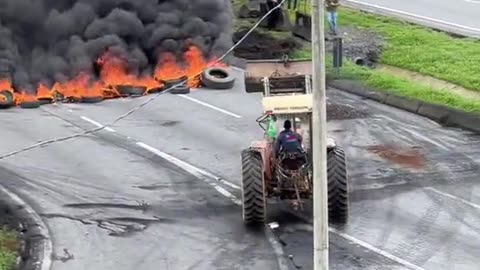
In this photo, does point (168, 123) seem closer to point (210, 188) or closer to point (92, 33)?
point (210, 188)

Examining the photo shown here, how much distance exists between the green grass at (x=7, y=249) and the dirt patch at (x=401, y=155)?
24.8ft

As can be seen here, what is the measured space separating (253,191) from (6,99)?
12.0m

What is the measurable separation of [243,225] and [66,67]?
12890 millimetres

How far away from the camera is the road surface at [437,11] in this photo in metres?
33.0

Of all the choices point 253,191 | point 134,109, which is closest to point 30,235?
point 253,191

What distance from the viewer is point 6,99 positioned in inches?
1025

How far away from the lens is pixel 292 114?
1584cm

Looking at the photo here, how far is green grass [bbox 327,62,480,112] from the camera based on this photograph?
79.5ft

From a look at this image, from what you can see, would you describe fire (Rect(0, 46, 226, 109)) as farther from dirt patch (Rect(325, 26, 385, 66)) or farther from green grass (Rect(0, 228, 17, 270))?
green grass (Rect(0, 228, 17, 270))

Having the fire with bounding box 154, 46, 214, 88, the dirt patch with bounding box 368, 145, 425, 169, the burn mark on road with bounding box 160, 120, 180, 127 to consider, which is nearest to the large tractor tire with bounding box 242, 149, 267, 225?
the dirt patch with bounding box 368, 145, 425, 169

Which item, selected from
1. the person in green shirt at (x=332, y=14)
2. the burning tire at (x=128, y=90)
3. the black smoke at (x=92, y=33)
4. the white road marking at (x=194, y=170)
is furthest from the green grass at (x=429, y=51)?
the white road marking at (x=194, y=170)

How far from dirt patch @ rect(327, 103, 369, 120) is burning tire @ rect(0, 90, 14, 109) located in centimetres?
783

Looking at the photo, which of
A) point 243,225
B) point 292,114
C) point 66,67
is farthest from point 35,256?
point 66,67

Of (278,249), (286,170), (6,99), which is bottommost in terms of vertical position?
(6,99)
